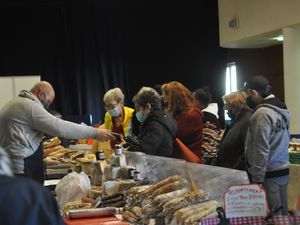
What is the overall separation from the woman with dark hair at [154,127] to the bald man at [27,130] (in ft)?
0.78

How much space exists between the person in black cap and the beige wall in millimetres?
2764

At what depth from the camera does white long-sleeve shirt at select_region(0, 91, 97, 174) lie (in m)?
3.24

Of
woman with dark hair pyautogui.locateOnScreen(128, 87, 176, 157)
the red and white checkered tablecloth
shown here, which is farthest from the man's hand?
the red and white checkered tablecloth

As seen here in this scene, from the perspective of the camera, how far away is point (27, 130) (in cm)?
328

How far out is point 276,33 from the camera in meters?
6.63

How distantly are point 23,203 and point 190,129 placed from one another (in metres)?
2.85

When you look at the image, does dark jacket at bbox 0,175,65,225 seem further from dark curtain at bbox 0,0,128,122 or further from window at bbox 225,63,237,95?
window at bbox 225,63,237,95

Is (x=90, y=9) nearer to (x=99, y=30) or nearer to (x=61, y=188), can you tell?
(x=99, y=30)

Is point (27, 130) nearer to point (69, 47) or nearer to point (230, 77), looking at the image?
point (69, 47)

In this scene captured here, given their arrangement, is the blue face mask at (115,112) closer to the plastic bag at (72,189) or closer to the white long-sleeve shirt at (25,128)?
the white long-sleeve shirt at (25,128)

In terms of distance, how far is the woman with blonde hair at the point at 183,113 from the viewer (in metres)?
3.69

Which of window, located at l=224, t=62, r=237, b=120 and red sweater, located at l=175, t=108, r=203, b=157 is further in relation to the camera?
window, located at l=224, t=62, r=237, b=120

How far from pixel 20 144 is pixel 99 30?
5.19 metres

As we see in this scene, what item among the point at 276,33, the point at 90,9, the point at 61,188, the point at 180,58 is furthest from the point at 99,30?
the point at 61,188
